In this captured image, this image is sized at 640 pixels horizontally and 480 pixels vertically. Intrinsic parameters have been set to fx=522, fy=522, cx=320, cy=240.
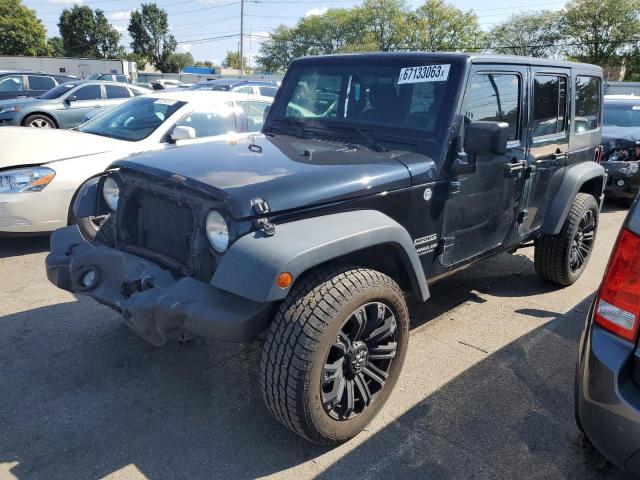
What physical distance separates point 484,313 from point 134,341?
8.60 ft

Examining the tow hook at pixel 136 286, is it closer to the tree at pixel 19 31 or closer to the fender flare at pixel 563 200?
the fender flare at pixel 563 200

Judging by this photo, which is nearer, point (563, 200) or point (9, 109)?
point (563, 200)

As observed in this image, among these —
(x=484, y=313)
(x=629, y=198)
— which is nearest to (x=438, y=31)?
(x=629, y=198)

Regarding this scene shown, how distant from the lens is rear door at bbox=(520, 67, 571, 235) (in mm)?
3811

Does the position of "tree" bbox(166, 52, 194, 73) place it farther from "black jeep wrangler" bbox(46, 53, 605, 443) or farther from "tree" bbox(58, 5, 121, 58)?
"black jeep wrangler" bbox(46, 53, 605, 443)

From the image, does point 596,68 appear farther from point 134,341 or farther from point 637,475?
point 134,341

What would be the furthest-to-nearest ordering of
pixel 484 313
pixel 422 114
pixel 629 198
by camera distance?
pixel 629 198, pixel 484 313, pixel 422 114

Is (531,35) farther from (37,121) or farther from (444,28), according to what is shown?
(37,121)

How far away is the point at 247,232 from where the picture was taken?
2.31m

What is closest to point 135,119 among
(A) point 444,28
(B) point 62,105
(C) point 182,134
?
(C) point 182,134

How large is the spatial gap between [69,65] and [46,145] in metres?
43.8

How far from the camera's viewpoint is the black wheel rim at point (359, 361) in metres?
2.46

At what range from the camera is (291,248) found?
7.22 feet

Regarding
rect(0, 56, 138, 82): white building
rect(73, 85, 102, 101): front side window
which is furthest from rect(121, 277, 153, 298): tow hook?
rect(0, 56, 138, 82): white building
